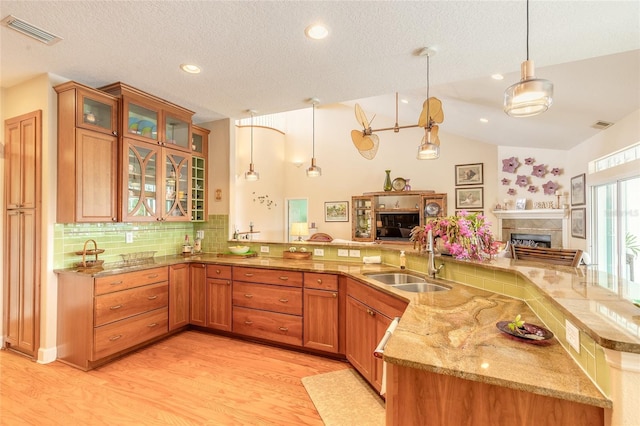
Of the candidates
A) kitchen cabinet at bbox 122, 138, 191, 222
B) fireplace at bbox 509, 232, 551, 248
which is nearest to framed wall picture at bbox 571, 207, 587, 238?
fireplace at bbox 509, 232, 551, 248

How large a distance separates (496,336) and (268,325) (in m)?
2.48

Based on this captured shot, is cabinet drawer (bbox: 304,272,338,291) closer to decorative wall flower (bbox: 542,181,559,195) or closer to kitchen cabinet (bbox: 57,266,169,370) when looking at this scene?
kitchen cabinet (bbox: 57,266,169,370)

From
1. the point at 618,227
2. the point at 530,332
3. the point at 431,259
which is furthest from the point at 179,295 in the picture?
the point at 618,227

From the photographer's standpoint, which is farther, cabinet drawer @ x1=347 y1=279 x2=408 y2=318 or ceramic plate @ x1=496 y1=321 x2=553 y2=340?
cabinet drawer @ x1=347 y1=279 x2=408 y2=318

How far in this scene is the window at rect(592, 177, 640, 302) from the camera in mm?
4020

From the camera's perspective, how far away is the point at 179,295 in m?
3.70

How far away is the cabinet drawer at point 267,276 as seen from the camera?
10.7ft

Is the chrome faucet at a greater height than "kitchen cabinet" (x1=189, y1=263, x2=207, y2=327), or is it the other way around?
the chrome faucet

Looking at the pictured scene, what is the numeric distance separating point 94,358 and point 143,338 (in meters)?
0.48

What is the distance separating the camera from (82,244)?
3254 millimetres

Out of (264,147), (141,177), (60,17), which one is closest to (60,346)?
(141,177)

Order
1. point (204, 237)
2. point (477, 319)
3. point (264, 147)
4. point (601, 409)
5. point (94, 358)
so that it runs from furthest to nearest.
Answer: point (264, 147), point (204, 237), point (94, 358), point (477, 319), point (601, 409)

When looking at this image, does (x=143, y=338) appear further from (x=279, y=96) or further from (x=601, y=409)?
(x=601, y=409)

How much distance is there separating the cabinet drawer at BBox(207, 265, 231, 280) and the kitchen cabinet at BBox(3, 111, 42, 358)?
1.57 m
